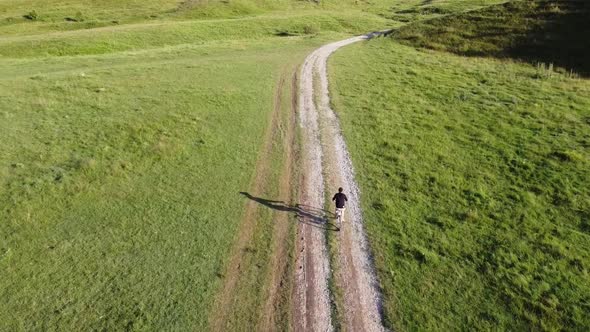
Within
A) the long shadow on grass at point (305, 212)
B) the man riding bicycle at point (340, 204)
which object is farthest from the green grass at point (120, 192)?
the man riding bicycle at point (340, 204)

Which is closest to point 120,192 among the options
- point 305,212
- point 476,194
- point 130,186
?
point 130,186

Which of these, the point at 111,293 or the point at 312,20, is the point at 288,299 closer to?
the point at 111,293

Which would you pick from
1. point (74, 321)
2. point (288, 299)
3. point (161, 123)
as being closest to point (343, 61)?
point (161, 123)

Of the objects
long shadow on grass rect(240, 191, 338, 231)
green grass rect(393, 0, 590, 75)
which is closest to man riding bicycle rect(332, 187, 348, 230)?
long shadow on grass rect(240, 191, 338, 231)

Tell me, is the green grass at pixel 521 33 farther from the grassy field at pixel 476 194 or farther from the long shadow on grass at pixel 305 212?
the long shadow on grass at pixel 305 212

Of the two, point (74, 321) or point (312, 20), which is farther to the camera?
point (312, 20)

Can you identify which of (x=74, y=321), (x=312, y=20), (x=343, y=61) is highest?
(x=312, y=20)

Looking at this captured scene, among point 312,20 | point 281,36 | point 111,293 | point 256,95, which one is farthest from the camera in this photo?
point 312,20

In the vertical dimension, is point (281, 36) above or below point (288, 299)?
above
